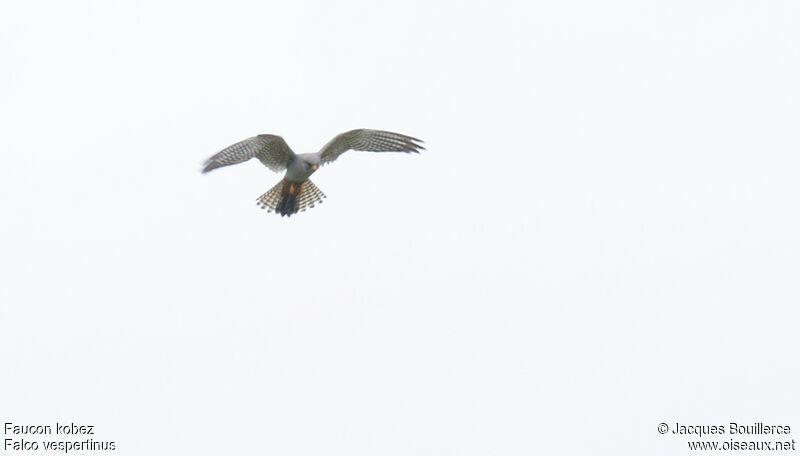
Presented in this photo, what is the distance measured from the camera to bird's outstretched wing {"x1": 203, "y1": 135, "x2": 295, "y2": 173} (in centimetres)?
1753

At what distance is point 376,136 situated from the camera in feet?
59.6

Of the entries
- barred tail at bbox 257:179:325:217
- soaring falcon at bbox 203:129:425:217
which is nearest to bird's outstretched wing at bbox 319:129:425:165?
soaring falcon at bbox 203:129:425:217

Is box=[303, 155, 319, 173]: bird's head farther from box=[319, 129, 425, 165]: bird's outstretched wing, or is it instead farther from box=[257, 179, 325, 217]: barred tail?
box=[257, 179, 325, 217]: barred tail

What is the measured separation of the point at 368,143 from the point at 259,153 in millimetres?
1696

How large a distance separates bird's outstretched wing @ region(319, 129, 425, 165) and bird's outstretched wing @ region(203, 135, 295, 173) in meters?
0.62

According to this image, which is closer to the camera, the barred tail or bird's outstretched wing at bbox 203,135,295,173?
bird's outstretched wing at bbox 203,135,295,173

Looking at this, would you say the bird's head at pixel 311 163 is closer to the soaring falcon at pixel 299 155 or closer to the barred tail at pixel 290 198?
the soaring falcon at pixel 299 155

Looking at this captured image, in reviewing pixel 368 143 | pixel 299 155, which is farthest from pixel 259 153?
pixel 368 143

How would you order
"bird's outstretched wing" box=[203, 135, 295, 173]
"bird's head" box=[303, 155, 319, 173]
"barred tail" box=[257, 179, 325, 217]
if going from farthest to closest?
1. "barred tail" box=[257, 179, 325, 217]
2. "bird's head" box=[303, 155, 319, 173]
3. "bird's outstretched wing" box=[203, 135, 295, 173]

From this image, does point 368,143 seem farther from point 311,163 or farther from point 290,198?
point 290,198

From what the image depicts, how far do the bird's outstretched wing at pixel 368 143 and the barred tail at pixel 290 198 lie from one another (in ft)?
3.88

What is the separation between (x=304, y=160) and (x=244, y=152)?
928mm

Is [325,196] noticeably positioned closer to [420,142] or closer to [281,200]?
[281,200]

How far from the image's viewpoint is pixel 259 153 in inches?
727
